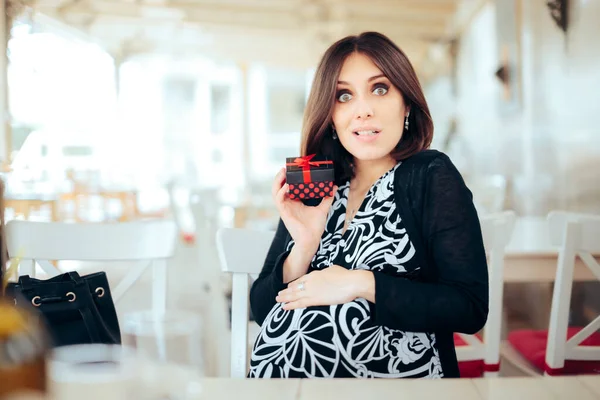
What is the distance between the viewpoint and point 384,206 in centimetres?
130

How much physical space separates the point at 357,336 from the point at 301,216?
0.33 meters

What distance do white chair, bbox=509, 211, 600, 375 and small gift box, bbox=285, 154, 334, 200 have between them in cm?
72

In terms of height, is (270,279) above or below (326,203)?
below

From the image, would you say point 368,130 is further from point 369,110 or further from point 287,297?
point 287,297

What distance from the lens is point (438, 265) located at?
47.4 inches

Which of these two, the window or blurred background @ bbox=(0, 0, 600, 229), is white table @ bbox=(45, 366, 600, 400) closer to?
blurred background @ bbox=(0, 0, 600, 229)

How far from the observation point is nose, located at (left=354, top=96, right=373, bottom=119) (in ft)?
4.42

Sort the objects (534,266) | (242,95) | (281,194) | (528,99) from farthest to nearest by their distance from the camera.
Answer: (242,95)
(528,99)
(534,266)
(281,194)

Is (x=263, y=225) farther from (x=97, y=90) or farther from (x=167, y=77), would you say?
(x=167, y=77)

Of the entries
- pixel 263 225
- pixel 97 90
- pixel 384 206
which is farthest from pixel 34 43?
pixel 384 206

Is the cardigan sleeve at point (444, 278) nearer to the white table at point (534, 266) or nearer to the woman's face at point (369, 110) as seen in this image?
the woman's face at point (369, 110)

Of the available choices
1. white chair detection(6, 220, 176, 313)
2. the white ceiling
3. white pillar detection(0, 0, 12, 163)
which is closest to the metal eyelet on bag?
white chair detection(6, 220, 176, 313)

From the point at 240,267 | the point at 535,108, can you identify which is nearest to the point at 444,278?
the point at 240,267

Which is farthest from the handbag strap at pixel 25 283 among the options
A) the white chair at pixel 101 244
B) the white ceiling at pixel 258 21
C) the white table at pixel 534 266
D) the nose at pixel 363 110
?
the white ceiling at pixel 258 21
